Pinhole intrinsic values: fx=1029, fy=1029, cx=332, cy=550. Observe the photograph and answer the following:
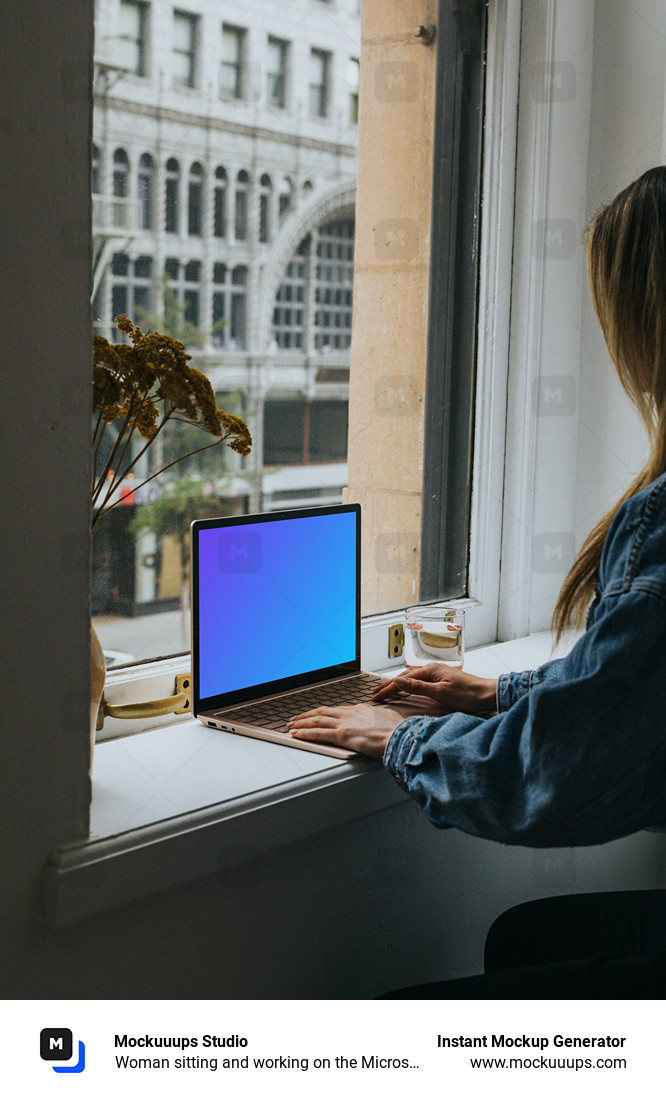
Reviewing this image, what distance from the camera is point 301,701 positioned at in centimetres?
123

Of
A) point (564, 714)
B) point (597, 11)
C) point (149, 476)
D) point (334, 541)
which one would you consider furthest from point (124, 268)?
point (597, 11)

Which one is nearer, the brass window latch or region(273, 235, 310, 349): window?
the brass window latch

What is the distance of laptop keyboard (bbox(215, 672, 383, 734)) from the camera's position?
1163 mm

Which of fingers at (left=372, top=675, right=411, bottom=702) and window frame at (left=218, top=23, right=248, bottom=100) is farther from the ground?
window frame at (left=218, top=23, right=248, bottom=100)

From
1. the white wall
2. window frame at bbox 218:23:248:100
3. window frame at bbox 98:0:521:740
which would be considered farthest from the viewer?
window frame at bbox 98:0:521:740

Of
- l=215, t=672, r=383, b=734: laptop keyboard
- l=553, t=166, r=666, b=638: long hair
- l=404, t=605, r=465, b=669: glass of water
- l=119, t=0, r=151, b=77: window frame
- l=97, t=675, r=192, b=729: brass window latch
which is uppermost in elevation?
l=119, t=0, r=151, b=77: window frame

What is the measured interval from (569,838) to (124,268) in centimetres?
82

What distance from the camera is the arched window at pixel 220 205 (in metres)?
1.34

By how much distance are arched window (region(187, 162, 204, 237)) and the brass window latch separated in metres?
0.59

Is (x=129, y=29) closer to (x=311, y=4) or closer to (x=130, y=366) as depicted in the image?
(x=311, y=4)

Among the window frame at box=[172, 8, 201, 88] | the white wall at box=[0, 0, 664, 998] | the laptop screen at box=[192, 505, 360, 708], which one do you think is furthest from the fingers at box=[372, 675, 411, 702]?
the window frame at box=[172, 8, 201, 88]

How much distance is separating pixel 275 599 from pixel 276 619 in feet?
0.09

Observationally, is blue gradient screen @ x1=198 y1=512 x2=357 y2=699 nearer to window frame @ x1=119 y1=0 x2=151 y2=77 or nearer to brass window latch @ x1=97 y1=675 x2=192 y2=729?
brass window latch @ x1=97 y1=675 x2=192 y2=729
